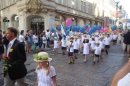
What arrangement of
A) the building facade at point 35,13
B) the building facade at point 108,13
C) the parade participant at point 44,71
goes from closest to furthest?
the parade participant at point 44,71
the building facade at point 35,13
the building facade at point 108,13

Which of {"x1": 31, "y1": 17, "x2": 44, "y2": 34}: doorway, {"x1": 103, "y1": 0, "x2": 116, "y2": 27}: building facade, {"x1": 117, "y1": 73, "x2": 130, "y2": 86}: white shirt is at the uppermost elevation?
{"x1": 103, "y1": 0, "x2": 116, "y2": 27}: building facade

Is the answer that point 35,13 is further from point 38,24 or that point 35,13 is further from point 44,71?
point 44,71

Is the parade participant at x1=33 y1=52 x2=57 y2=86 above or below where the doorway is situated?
below

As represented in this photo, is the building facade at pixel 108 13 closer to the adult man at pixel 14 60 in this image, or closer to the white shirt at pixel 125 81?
the adult man at pixel 14 60

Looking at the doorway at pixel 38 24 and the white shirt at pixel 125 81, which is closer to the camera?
the white shirt at pixel 125 81

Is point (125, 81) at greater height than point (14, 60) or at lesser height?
greater

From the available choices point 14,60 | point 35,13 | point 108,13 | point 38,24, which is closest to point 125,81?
point 14,60

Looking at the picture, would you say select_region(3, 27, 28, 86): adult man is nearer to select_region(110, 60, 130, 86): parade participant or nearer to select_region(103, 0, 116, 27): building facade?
select_region(110, 60, 130, 86): parade participant

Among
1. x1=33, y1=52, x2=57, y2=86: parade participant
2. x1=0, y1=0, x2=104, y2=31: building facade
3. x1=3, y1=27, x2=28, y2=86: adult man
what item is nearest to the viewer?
x1=33, y1=52, x2=57, y2=86: parade participant

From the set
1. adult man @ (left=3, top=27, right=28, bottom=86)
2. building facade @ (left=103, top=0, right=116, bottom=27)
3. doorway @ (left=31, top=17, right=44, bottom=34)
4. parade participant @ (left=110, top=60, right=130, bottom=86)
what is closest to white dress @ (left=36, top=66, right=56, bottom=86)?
adult man @ (left=3, top=27, right=28, bottom=86)

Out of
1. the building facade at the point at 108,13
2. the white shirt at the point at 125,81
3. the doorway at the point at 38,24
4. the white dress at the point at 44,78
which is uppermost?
the building facade at the point at 108,13

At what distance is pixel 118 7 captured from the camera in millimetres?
81188

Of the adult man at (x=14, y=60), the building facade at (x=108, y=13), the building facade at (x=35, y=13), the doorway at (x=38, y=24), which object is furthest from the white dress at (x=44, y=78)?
the building facade at (x=108, y=13)

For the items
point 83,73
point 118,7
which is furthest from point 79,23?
point 118,7
